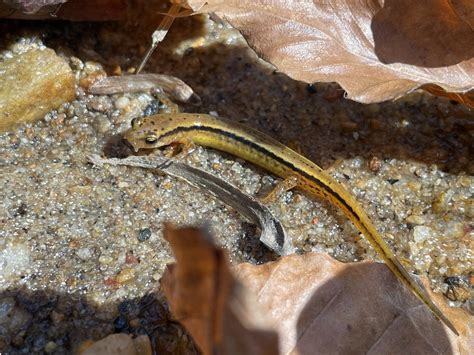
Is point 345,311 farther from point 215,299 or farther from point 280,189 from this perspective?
point 215,299

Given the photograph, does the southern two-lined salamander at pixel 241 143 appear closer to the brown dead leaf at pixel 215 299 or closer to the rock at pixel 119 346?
the rock at pixel 119 346

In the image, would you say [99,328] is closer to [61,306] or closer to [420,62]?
[61,306]

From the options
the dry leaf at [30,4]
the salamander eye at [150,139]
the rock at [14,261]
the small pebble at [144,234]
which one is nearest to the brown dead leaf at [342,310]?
the small pebble at [144,234]

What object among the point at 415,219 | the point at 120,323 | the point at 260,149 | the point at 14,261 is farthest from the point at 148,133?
the point at 415,219

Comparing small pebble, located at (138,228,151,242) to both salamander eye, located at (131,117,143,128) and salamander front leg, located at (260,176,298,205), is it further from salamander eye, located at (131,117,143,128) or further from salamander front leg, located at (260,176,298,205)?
salamander eye, located at (131,117,143,128)

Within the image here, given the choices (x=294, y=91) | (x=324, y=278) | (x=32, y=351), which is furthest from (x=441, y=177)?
(x=32, y=351)
